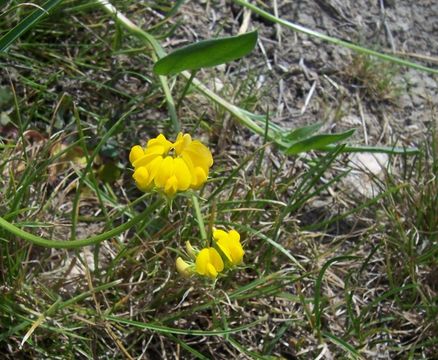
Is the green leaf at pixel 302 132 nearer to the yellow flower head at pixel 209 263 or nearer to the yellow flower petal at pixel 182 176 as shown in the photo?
the yellow flower head at pixel 209 263

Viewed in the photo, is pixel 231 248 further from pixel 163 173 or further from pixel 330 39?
pixel 330 39

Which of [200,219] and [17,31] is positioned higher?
[17,31]

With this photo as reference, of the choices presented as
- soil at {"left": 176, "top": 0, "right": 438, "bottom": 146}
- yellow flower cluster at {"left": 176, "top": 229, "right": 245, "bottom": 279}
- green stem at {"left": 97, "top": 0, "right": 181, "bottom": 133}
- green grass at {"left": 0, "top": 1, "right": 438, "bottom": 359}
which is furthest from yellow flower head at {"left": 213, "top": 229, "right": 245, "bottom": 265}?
soil at {"left": 176, "top": 0, "right": 438, "bottom": 146}

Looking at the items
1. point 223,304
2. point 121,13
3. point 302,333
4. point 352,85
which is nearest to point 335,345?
point 302,333

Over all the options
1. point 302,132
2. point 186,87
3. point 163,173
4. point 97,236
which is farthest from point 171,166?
point 302,132

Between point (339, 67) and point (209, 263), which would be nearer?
point (209, 263)
